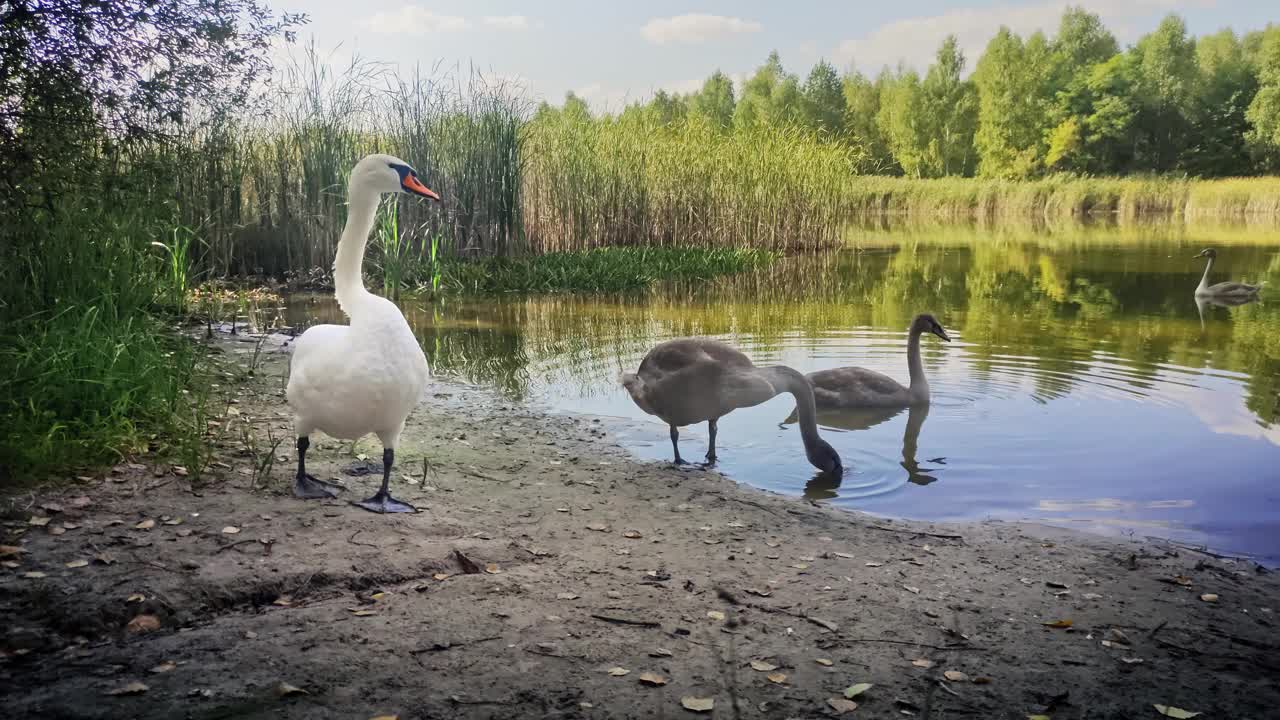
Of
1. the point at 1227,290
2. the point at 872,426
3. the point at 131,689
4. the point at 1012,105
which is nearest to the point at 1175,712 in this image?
the point at 131,689

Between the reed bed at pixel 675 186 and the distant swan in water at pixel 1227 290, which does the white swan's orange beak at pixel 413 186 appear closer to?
the reed bed at pixel 675 186

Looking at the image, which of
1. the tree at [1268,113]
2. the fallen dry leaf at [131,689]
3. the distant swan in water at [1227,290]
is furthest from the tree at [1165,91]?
the fallen dry leaf at [131,689]

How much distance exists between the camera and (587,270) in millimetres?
17578

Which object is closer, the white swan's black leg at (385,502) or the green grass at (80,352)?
the white swan's black leg at (385,502)

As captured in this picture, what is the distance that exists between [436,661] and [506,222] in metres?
14.8

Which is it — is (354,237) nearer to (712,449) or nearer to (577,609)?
(577,609)

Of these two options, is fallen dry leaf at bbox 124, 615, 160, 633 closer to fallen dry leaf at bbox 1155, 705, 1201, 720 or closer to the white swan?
the white swan

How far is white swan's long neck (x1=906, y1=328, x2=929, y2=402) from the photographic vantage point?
891 centimetres

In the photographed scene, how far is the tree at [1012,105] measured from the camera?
6612cm

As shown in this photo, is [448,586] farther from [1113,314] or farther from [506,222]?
[506,222]

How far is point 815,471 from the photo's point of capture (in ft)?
22.6

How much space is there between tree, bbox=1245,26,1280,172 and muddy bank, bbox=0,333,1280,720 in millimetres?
63383

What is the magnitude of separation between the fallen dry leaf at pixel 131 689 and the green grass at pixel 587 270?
502 inches

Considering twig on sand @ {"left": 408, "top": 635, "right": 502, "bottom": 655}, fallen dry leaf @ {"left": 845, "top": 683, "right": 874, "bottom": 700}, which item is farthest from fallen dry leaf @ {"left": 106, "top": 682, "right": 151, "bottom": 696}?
fallen dry leaf @ {"left": 845, "top": 683, "right": 874, "bottom": 700}
